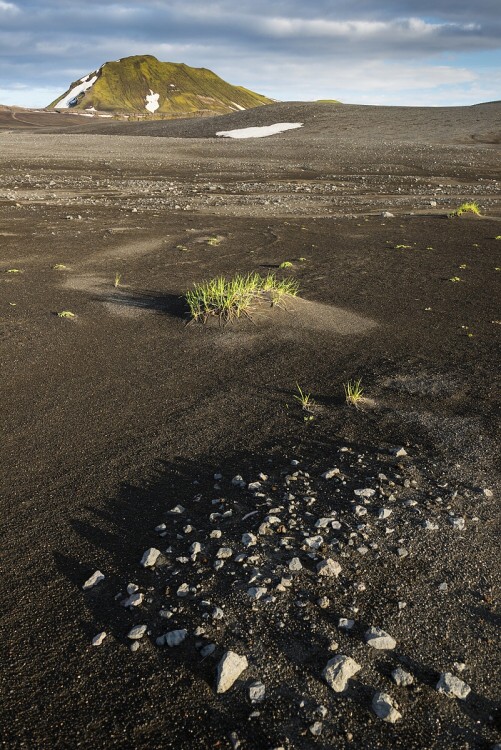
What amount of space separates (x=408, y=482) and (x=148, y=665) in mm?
2297

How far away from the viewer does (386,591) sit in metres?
3.21

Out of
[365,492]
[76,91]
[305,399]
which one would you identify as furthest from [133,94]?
[365,492]

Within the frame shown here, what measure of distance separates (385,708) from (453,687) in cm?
35

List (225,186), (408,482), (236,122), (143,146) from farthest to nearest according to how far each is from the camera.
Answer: (236,122)
(143,146)
(225,186)
(408,482)

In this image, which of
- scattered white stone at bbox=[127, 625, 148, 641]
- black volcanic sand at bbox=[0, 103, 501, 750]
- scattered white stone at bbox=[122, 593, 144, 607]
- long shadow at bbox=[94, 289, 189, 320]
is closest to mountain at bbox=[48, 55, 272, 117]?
long shadow at bbox=[94, 289, 189, 320]

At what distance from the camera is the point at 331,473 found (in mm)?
4344

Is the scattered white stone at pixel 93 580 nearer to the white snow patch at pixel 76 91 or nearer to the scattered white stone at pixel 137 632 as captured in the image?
the scattered white stone at pixel 137 632

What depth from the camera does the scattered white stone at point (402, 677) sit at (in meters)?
2.67

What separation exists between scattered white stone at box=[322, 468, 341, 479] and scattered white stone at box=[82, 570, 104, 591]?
5.89 ft

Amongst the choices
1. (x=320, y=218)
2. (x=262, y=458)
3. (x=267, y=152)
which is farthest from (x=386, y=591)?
(x=267, y=152)

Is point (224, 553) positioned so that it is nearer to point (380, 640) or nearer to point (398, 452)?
point (380, 640)

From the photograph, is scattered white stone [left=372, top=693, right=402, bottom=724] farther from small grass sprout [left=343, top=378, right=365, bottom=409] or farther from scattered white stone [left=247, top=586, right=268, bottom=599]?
small grass sprout [left=343, top=378, right=365, bottom=409]

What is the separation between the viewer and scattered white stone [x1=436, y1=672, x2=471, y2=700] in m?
2.61

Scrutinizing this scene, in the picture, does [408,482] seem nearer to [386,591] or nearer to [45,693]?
[386,591]
